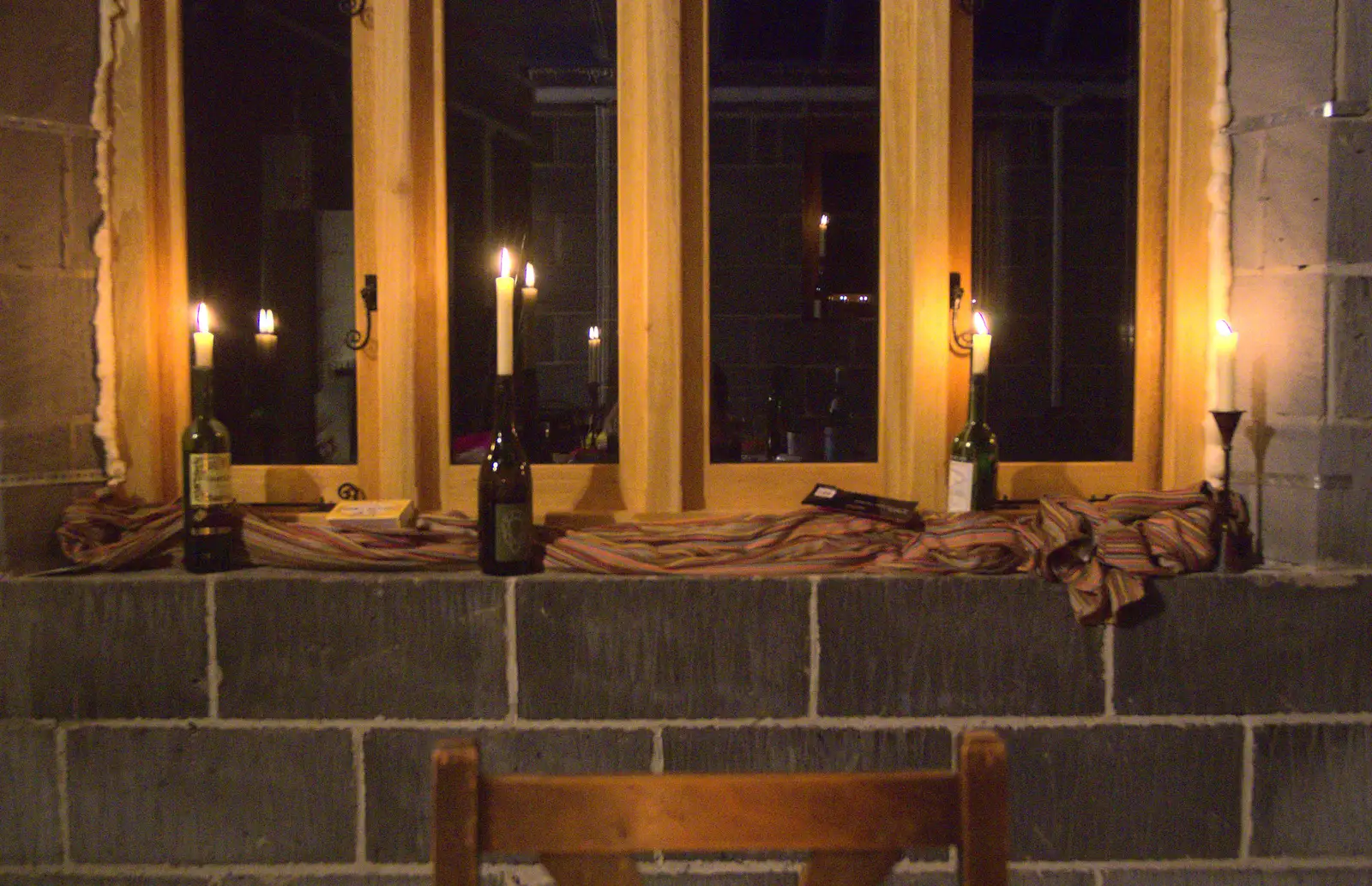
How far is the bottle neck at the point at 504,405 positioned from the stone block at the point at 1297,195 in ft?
4.10

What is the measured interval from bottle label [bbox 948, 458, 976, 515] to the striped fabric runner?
0.16ft

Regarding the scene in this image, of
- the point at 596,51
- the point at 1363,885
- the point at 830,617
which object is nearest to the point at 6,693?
the point at 830,617

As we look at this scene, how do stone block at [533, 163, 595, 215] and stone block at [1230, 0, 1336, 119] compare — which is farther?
stone block at [533, 163, 595, 215]

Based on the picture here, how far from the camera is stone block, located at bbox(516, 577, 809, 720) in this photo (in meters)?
1.61

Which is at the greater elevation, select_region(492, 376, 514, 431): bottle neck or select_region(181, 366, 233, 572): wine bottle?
select_region(492, 376, 514, 431): bottle neck

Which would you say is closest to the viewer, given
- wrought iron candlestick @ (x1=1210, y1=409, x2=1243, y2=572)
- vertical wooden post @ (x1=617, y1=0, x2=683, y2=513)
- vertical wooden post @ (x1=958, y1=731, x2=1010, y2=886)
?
vertical wooden post @ (x1=958, y1=731, x2=1010, y2=886)

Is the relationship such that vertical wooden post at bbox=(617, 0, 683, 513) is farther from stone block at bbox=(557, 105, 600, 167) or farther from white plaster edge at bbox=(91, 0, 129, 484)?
white plaster edge at bbox=(91, 0, 129, 484)

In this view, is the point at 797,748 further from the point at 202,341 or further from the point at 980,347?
the point at 202,341

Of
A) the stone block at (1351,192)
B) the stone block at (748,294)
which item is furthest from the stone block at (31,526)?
Result: the stone block at (1351,192)

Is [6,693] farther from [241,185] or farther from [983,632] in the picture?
[983,632]

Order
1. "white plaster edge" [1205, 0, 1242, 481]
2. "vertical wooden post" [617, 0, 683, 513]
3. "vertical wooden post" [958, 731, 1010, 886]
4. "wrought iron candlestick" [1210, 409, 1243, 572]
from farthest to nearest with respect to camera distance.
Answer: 1. "vertical wooden post" [617, 0, 683, 513]
2. "white plaster edge" [1205, 0, 1242, 481]
3. "wrought iron candlestick" [1210, 409, 1243, 572]
4. "vertical wooden post" [958, 731, 1010, 886]

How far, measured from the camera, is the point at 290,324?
185 cm

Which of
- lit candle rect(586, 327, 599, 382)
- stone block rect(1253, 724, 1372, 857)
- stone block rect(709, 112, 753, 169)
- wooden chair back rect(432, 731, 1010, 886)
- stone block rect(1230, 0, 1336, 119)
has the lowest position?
stone block rect(1253, 724, 1372, 857)

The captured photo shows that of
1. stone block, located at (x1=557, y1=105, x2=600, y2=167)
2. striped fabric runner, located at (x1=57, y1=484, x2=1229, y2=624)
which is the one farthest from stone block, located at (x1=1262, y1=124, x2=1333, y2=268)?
stone block, located at (x1=557, y1=105, x2=600, y2=167)
